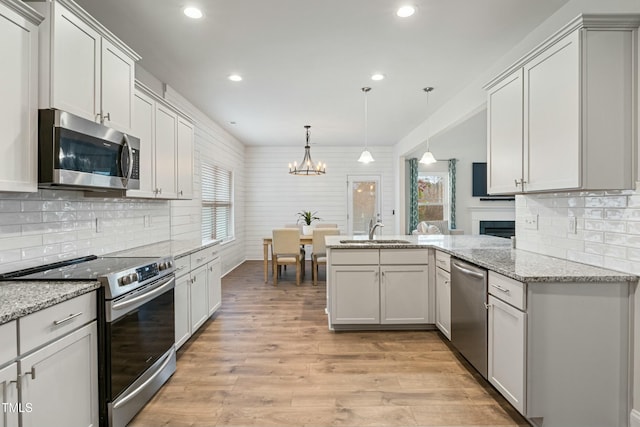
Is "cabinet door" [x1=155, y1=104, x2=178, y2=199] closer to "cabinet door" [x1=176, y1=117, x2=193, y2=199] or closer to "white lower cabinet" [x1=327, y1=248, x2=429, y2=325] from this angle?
"cabinet door" [x1=176, y1=117, x2=193, y2=199]

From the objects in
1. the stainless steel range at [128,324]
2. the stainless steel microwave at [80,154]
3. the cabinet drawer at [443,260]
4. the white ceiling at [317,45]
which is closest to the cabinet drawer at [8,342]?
the stainless steel range at [128,324]

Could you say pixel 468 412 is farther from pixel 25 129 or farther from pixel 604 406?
pixel 25 129

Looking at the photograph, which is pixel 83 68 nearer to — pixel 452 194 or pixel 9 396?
pixel 9 396

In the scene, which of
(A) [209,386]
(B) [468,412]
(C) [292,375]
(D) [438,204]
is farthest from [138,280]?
(D) [438,204]

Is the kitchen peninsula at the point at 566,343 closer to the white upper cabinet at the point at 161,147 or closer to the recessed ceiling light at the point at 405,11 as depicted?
the recessed ceiling light at the point at 405,11

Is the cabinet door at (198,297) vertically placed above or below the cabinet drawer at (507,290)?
below

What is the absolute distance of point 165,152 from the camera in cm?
332

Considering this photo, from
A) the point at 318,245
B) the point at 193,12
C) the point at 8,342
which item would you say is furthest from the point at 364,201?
the point at 8,342

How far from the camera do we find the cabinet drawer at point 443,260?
3010 mm

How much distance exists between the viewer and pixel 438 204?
8.21 metres

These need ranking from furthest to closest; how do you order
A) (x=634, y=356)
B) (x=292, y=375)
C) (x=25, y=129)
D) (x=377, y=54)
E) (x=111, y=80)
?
(x=377, y=54)
(x=292, y=375)
(x=111, y=80)
(x=634, y=356)
(x=25, y=129)

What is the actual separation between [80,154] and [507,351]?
283 centimetres

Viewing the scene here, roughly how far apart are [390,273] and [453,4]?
92.5 inches

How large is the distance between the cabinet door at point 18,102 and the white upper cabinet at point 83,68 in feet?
0.20
